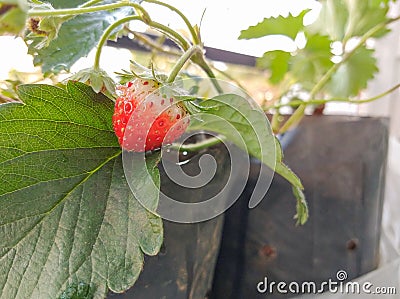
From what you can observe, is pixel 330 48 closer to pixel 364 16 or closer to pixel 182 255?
pixel 364 16

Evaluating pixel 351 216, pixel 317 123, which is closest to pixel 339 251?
pixel 351 216

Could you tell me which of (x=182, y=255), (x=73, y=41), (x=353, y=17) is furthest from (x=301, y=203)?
(x=353, y=17)

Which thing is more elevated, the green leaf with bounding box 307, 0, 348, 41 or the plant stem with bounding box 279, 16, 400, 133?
the green leaf with bounding box 307, 0, 348, 41

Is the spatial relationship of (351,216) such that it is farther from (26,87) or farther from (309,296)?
(26,87)

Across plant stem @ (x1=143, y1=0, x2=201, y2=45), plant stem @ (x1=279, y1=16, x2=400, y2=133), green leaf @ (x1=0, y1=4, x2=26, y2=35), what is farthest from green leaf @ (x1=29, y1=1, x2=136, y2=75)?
plant stem @ (x1=279, y1=16, x2=400, y2=133)

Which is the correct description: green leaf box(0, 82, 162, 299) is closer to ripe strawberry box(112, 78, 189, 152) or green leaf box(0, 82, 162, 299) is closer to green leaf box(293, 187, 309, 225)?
ripe strawberry box(112, 78, 189, 152)

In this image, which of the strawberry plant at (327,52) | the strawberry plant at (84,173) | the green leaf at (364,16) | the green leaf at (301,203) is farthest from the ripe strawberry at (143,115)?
the green leaf at (364,16)
